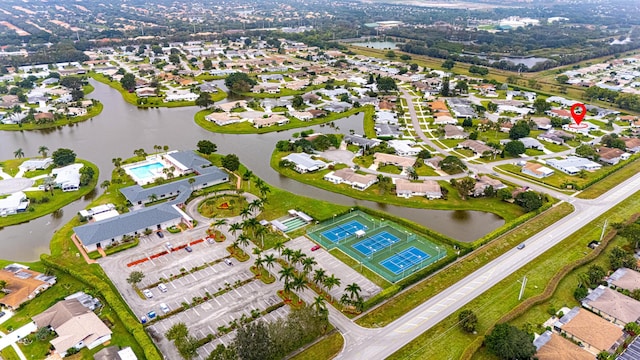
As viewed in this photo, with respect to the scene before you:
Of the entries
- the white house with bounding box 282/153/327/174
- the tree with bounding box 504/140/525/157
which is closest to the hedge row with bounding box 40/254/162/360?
the white house with bounding box 282/153/327/174

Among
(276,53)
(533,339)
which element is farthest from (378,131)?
(276,53)

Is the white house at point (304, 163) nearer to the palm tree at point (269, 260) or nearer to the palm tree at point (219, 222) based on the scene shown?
the palm tree at point (219, 222)

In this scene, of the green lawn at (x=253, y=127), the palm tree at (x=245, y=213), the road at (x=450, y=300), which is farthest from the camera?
the green lawn at (x=253, y=127)

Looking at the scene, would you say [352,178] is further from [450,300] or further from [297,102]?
[297,102]

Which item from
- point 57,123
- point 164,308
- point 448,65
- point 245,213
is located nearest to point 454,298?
point 245,213

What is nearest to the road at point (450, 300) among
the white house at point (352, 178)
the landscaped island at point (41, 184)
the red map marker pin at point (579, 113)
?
the white house at point (352, 178)

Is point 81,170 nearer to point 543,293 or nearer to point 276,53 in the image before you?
point 543,293
